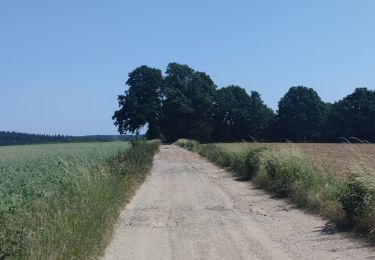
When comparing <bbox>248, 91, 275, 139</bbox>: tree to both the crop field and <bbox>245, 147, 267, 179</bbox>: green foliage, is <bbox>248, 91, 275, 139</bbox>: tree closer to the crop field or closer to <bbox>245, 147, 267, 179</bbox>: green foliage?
the crop field

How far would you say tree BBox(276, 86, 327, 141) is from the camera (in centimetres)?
10438

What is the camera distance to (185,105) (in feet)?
326

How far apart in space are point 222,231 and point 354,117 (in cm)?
8324

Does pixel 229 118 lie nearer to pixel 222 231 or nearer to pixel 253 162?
pixel 253 162

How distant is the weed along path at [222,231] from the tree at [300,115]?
87.8m

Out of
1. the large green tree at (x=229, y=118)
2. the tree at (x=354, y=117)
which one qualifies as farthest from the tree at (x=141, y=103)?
the tree at (x=354, y=117)

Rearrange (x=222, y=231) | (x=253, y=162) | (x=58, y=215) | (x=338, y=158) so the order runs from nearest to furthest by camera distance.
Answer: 1. (x=58, y=215)
2. (x=222, y=231)
3. (x=253, y=162)
4. (x=338, y=158)

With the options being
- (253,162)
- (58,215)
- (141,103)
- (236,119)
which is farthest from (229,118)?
(58,215)

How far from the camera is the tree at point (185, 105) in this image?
100562 mm

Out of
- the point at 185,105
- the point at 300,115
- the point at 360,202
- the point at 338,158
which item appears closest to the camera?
the point at 360,202

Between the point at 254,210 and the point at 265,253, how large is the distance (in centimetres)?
533

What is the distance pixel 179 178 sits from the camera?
2631 cm

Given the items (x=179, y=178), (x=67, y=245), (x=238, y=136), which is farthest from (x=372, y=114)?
(x=67, y=245)

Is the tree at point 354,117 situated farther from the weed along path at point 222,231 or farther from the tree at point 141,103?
the weed along path at point 222,231
